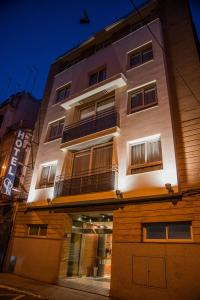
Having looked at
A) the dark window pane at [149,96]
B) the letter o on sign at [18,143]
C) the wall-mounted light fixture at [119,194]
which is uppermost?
the dark window pane at [149,96]

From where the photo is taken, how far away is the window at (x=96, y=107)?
13.0m

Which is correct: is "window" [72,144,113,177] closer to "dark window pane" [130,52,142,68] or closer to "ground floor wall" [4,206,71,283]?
"ground floor wall" [4,206,71,283]

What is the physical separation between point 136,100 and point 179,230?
6998 millimetres

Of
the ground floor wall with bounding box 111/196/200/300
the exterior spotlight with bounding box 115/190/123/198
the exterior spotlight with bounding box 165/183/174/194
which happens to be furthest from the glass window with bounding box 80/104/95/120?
the exterior spotlight with bounding box 165/183/174/194

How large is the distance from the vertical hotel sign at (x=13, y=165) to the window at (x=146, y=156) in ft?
27.2

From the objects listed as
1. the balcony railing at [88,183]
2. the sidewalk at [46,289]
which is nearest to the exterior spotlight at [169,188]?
the balcony railing at [88,183]

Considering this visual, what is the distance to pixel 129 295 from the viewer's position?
7535 mm

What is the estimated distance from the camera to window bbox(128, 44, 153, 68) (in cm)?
→ 1283

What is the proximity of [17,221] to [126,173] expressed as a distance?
8.01m

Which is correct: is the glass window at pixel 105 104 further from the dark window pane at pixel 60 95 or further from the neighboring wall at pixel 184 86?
the dark window pane at pixel 60 95

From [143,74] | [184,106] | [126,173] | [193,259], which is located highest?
[143,74]

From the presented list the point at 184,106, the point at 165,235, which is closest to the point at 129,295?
the point at 165,235

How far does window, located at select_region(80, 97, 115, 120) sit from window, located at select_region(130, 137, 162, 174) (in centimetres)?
395

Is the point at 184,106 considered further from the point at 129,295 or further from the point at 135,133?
the point at 129,295
